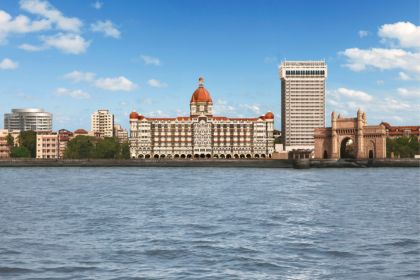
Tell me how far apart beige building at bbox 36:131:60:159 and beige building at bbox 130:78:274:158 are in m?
30.4

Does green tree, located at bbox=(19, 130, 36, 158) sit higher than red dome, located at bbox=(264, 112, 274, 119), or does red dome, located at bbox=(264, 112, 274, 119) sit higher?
red dome, located at bbox=(264, 112, 274, 119)

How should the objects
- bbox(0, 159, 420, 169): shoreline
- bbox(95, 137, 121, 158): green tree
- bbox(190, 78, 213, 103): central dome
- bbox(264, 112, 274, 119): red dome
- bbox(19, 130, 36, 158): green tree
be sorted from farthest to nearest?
bbox(19, 130, 36, 158): green tree → bbox(190, 78, 213, 103): central dome → bbox(264, 112, 274, 119): red dome → bbox(95, 137, 121, 158): green tree → bbox(0, 159, 420, 169): shoreline

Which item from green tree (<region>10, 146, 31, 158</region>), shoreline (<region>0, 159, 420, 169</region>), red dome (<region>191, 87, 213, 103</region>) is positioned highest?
red dome (<region>191, 87, 213, 103</region>)

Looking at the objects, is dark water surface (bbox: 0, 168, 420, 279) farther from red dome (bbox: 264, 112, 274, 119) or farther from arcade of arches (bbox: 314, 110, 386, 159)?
red dome (bbox: 264, 112, 274, 119)

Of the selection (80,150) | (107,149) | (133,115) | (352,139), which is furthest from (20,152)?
(352,139)

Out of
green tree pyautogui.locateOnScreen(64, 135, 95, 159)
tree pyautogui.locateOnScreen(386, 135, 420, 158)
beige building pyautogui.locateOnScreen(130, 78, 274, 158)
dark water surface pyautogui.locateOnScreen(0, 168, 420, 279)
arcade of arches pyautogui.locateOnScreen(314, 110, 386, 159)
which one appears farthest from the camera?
beige building pyautogui.locateOnScreen(130, 78, 274, 158)

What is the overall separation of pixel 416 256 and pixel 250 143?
152914 millimetres

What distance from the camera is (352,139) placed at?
15950 cm

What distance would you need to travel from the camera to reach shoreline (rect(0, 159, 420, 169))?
135 metres

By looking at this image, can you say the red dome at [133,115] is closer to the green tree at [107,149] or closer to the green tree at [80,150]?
the green tree at [107,149]

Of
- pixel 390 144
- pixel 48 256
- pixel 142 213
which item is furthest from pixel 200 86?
pixel 48 256

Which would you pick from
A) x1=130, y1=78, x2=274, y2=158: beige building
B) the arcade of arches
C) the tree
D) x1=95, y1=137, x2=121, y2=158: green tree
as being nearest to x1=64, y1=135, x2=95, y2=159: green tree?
x1=95, y1=137, x2=121, y2=158: green tree

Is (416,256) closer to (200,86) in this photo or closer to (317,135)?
(317,135)

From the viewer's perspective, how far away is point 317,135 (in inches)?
6501
